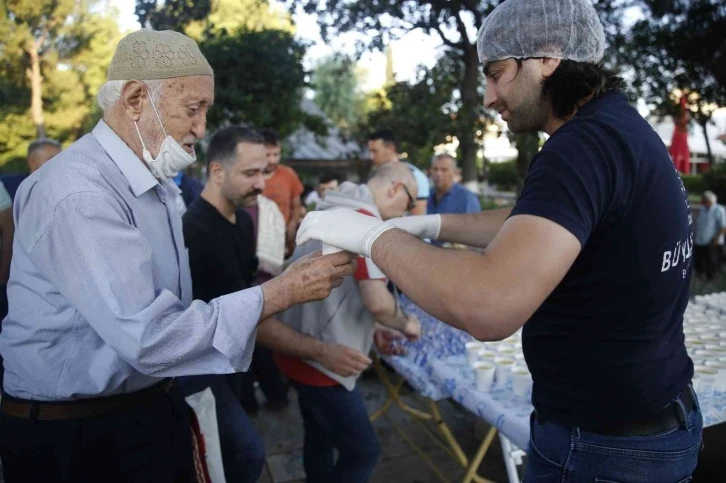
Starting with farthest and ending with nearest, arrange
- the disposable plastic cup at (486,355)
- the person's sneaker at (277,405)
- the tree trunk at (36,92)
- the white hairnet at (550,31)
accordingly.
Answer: the tree trunk at (36,92) < the person's sneaker at (277,405) < the disposable plastic cup at (486,355) < the white hairnet at (550,31)

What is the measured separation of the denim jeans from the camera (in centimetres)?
140

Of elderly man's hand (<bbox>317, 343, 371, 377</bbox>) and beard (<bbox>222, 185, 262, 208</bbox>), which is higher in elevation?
beard (<bbox>222, 185, 262, 208</bbox>)

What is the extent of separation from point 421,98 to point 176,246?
8.18m

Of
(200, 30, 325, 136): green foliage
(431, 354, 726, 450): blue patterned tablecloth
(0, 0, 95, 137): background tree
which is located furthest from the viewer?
(0, 0, 95, 137): background tree

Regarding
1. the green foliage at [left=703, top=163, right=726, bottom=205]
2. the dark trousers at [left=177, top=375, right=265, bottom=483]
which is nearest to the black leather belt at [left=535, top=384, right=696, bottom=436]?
the dark trousers at [left=177, top=375, right=265, bottom=483]

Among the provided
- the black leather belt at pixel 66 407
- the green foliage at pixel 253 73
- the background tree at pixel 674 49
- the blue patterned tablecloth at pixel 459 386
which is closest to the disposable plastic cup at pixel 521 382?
the blue patterned tablecloth at pixel 459 386

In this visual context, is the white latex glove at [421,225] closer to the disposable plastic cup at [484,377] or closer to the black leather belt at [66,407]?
the disposable plastic cup at [484,377]

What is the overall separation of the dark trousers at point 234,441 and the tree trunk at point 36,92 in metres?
23.4

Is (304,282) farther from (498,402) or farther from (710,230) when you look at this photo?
(710,230)

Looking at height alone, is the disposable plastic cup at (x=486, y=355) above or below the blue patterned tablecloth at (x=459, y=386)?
above

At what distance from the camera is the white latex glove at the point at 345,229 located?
1.39 meters

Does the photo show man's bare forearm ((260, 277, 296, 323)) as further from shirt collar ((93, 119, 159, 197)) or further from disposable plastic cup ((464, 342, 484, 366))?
disposable plastic cup ((464, 342, 484, 366))

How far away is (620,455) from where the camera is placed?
1395 millimetres

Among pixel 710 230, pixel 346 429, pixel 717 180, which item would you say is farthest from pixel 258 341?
pixel 717 180
